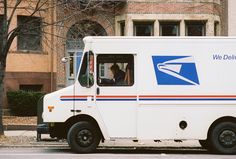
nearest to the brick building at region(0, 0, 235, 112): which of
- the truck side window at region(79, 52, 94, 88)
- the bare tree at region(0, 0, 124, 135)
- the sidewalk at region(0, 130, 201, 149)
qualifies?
the bare tree at region(0, 0, 124, 135)

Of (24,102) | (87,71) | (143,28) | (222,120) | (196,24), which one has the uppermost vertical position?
(196,24)

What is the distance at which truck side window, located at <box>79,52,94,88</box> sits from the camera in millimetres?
13805

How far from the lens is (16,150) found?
47.6 feet

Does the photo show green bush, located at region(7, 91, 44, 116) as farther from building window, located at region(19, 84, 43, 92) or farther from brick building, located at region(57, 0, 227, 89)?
brick building, located at region(57, 0, 227, 89)

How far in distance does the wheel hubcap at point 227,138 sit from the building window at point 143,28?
13009 millimetres

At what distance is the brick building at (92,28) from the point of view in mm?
25281

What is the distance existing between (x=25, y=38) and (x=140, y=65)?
511 inches

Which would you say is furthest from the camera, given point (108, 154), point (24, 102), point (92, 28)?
point (92, 28)

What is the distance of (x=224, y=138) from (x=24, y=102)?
12198 millimetres

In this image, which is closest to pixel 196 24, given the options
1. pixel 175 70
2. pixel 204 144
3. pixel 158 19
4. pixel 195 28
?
pixel 195 28

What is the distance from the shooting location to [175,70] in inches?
544

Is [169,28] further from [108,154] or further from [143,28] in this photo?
[108,154]

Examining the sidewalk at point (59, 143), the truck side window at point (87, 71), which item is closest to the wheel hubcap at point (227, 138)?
the sidewalk at point (59, 143)

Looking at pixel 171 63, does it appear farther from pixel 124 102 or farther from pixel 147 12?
pixel 147 12
